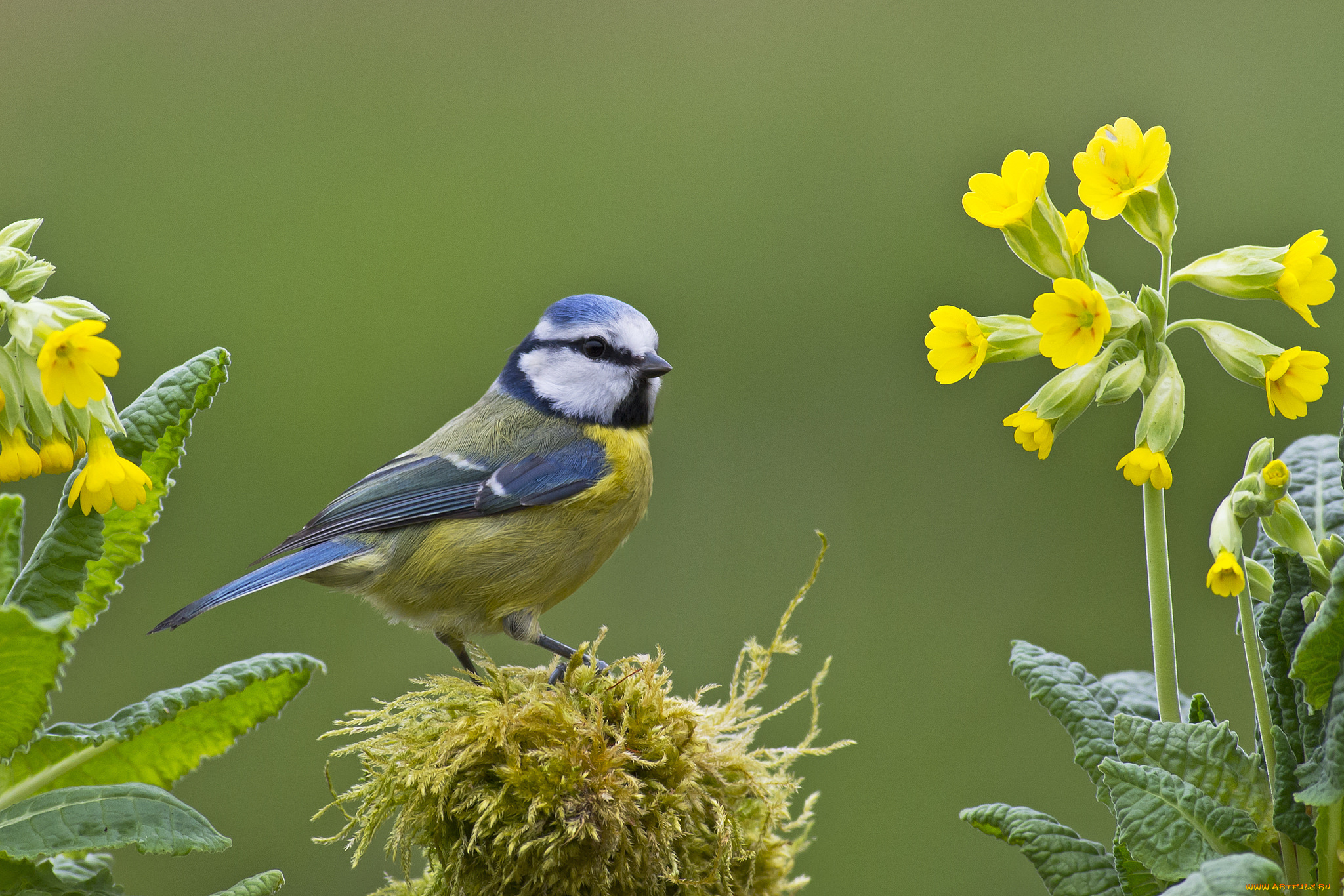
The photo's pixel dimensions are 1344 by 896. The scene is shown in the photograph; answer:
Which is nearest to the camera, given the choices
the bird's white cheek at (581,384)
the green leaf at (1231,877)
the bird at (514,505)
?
the green leaf at (1231,877)

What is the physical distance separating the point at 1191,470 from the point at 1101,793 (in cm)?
322

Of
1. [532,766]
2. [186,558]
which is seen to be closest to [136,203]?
[186,558]

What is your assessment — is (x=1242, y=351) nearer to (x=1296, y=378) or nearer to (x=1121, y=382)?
(x=1296, y=378)

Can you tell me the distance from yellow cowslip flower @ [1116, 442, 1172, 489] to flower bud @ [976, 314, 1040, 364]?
0.17 m

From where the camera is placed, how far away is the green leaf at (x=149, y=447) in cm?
142

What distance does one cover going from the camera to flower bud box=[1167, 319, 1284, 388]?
1312 mm

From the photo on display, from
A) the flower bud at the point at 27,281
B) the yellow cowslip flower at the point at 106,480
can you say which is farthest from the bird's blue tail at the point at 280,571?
the flower bud at the point at 27,281

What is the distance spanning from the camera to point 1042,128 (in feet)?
14.8

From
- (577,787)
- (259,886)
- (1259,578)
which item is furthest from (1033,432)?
(259,886)

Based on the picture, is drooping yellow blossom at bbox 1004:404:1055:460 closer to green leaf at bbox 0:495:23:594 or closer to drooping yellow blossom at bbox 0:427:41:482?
drooping yellow blossom at bbox 0:427:41:482

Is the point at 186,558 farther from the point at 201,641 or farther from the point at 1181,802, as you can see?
the point at 1181,802

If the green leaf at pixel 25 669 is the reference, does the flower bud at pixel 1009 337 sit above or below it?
above

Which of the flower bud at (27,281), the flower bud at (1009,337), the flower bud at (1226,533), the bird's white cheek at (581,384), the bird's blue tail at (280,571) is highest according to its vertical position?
the flower bud at (1009,337)

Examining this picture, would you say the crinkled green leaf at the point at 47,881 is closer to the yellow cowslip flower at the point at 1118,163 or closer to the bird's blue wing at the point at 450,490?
the bird's blue wing at the point at 450,490
